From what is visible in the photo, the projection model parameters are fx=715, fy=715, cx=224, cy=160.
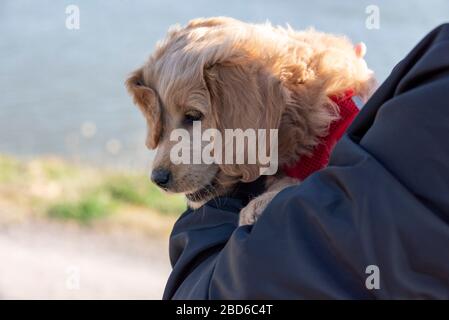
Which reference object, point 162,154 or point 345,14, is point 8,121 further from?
point 162,154

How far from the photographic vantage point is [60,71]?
8.97m

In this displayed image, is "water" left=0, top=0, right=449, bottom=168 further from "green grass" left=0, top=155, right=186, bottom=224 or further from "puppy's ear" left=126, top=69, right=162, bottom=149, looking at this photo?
"puppy's ear" left=126, top=69, right=162, bottom=149

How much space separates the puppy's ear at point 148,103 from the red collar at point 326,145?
60 cm

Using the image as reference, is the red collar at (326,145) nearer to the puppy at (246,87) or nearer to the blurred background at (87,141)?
the puppy at (246,87)

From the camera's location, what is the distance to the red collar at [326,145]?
102 inches

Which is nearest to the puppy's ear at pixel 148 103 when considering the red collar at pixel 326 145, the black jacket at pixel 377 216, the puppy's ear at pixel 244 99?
the puppy's ear at pixel 244 99

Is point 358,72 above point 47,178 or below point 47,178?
above

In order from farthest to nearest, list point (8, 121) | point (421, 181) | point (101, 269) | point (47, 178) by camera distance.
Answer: point (8, 121)
point (47, 178)
point (101, 269)
point (421, 181)

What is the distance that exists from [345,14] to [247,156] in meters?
5.35

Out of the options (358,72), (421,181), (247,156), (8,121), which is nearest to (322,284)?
(421,181)

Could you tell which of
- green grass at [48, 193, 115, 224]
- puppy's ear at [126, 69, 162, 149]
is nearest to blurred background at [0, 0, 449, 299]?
green grass at [48, 193, 115, 224]

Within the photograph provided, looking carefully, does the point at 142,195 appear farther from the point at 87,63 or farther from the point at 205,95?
the point at 205,95

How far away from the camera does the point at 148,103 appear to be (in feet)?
10.0

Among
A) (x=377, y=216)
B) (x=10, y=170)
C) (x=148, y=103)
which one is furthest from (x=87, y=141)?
(x=377, y=216)
